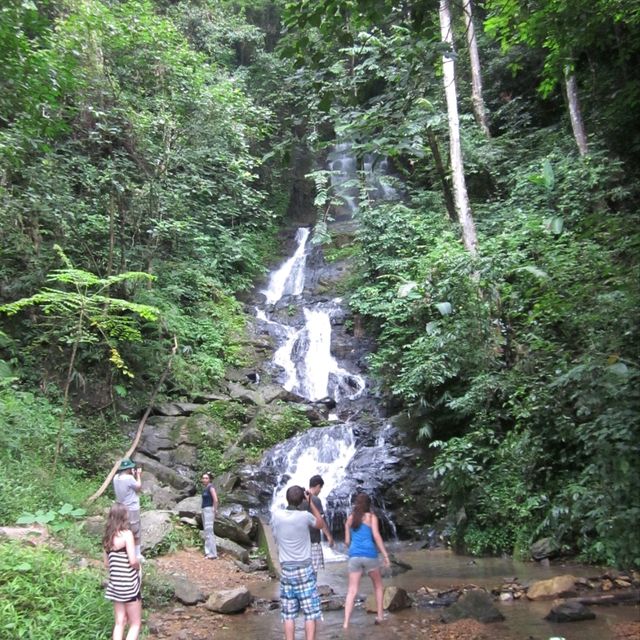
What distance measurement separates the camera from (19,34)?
9.21 metres

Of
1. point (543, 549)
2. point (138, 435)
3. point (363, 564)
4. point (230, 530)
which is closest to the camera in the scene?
point (363, 564)

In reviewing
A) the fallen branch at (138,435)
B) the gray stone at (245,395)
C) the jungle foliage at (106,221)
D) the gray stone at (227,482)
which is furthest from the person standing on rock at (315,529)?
the gray stone at (245,395)

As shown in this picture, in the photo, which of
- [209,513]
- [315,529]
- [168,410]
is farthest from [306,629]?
[168,410]

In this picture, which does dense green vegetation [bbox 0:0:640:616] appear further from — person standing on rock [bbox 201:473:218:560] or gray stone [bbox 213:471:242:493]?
person standing on rock [bbox 201:473:218:560]

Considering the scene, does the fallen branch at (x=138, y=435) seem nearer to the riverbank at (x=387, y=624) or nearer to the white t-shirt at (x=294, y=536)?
the riverbank at (x=387, y=624)

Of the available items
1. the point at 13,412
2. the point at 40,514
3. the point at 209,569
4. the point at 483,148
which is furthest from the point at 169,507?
the point at 483,148

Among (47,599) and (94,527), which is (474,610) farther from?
(94,527)

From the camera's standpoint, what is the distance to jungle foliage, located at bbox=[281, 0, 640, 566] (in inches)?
172

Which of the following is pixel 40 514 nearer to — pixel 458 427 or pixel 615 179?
pixel 458 427

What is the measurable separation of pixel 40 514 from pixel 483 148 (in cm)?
1615

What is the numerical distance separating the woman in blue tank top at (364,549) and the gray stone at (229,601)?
1601mm

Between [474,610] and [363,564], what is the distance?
126 centimetres

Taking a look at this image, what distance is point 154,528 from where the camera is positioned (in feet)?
31.3

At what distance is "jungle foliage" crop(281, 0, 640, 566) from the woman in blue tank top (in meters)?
2.01
